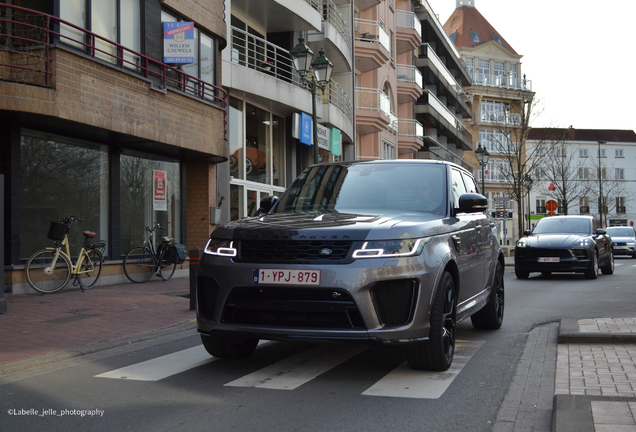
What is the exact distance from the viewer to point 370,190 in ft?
21.8

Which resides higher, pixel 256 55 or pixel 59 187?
pixel 256 55

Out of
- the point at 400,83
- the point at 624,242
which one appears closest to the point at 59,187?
the point at 624,242

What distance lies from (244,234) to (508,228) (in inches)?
3372

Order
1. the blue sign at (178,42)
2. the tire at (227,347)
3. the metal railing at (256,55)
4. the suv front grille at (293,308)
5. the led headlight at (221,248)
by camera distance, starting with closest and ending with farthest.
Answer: the suv front grille at (293,308) < the led headlight at (221,248) < the tire at (227,347) < the blue sign at (178,42) < the metal railing at (256,55)

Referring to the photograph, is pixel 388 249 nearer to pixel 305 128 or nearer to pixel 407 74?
pixel 305 128

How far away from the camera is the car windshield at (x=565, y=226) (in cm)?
1820

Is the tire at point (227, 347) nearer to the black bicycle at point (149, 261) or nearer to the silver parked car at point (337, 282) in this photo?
the silver parked car at point (337, 282)

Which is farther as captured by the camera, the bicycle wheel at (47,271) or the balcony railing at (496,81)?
the balcony railing at (496,81)

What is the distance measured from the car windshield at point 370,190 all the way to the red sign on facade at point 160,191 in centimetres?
1101

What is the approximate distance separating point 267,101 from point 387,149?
19.2 m

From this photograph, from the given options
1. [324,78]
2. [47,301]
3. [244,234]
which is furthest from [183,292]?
[244,234]

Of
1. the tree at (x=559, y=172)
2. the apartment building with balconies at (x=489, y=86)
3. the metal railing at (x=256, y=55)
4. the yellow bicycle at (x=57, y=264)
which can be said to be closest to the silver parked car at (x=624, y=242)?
the tree at (x=559, y=172)
